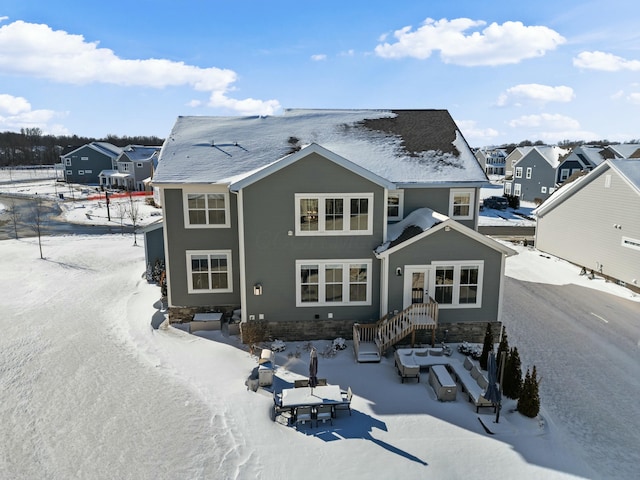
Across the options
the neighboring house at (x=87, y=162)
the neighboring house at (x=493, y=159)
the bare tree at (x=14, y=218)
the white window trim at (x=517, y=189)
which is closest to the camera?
the bare tree at (x=14, y=218)

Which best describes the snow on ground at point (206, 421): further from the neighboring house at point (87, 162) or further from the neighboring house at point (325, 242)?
the neighboring house at point (87, 162)

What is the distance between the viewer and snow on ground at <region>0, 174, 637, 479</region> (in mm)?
9766

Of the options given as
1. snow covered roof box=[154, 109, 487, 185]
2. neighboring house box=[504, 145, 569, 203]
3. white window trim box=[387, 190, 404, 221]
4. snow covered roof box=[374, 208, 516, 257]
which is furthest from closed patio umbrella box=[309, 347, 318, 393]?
neighboring house box=[504, 145, 569, 203]

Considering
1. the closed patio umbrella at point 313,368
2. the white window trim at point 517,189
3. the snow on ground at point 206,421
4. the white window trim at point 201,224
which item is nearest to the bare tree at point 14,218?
the snow on ground at point 206,421

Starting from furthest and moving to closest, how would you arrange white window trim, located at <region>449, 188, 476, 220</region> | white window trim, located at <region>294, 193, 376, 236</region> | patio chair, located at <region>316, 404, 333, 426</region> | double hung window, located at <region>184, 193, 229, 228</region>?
white window trim, located at <region>449, 188, 476, 220</region>
double hung window, located at <region>184, 193, 229, 228</region>
white window trim, located at <region>294, 193, 376, 236</region>
patio chair, located at <region>316, 404, 333, 426</region>

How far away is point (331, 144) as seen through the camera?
1912cm

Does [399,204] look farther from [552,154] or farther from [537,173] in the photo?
[552,154]

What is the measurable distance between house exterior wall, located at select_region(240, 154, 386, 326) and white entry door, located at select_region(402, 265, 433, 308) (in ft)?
3.69

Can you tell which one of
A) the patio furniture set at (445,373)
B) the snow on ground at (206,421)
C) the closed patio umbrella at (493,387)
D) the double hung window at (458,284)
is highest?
the double hung window at (458,284)

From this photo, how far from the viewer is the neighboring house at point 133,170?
66.9 m

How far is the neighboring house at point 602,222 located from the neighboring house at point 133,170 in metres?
56.4

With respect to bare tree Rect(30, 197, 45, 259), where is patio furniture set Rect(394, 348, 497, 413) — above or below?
below

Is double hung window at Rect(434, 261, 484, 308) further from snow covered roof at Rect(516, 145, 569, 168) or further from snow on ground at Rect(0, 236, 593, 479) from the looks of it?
snow covered roof at Rect(516, 145, 569, 168)

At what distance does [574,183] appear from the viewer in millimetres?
27047
